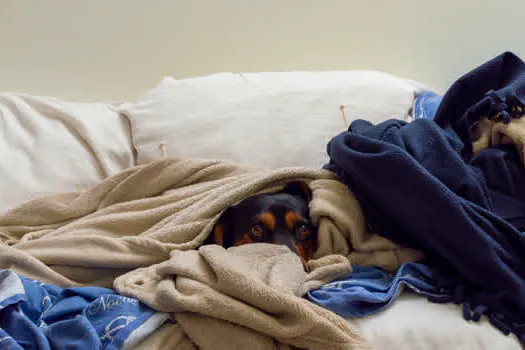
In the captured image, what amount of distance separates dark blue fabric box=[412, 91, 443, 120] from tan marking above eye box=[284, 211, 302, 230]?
1.62 ft

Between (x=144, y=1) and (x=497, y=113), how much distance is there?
1.12 m

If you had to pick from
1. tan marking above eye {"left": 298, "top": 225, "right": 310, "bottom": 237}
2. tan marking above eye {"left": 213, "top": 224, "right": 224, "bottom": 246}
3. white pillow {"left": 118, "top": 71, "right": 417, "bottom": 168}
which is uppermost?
white pillow {"left": 118, "top": 71, "right": 417, "bottom": 168}

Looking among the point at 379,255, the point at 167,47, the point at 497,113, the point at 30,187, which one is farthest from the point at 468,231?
the point at 167,47

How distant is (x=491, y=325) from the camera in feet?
2.83

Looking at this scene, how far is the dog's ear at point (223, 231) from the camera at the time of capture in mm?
1162

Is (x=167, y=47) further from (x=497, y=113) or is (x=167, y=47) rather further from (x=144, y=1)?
(x=497, y=113)

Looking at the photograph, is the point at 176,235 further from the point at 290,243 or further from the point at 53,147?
the point at 53,147

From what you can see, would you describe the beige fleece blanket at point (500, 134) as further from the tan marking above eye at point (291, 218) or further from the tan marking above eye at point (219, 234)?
the tan marking above eye at point (219, 234)

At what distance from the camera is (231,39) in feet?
5.76

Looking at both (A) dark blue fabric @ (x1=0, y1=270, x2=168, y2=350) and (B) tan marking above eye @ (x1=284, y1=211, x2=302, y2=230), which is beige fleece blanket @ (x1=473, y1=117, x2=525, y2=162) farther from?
(A) dark blue fabric @ (x1=0, y1=270, x2=168, y2=350)

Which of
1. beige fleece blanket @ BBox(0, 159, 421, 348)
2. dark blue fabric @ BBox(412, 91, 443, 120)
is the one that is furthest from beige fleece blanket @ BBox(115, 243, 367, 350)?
dark blue fabric @ BBox(412, 91, 443, 120)

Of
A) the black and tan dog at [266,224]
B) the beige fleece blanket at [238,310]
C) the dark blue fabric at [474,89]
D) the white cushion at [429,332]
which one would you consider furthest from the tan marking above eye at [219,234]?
the dark blue fabric at [474,89]

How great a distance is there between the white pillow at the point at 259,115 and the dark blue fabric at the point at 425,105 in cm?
2

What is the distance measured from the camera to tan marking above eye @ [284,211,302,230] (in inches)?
45.4
